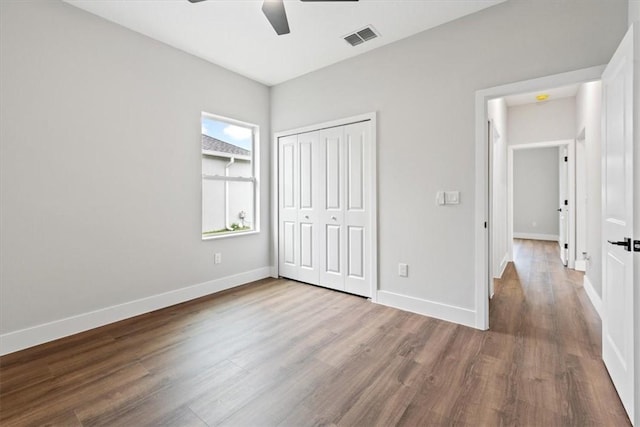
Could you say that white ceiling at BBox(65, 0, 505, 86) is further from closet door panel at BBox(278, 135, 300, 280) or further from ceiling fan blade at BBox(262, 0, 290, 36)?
closet door panel at BBox(278, 135, 300, 280)

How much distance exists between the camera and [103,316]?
2.83 m

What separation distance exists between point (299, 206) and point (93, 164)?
2337 millimetres

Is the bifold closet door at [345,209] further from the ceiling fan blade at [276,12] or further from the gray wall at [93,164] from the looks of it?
the ceiling fan blade at [276,12]

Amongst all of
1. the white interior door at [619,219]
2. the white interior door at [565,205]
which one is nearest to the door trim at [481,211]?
the white interior door at [619,219]

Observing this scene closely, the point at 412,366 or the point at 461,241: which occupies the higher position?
the point at 461,241

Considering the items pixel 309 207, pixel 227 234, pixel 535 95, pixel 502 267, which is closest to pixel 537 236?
pixel 502 267

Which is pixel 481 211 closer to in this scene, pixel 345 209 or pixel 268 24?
pixel 345 209

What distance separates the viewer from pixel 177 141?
11.1 ft

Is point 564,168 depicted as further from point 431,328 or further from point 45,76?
point 45,76

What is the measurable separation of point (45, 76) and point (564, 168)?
292 inches

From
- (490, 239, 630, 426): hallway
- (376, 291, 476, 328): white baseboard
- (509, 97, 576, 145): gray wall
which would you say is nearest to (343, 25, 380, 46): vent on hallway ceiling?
(376, 291, 476, 328): white baseboard

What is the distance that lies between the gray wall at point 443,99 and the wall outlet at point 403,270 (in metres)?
0.05

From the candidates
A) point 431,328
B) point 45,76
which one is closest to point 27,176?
point 45,76

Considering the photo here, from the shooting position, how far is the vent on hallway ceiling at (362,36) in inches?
117
